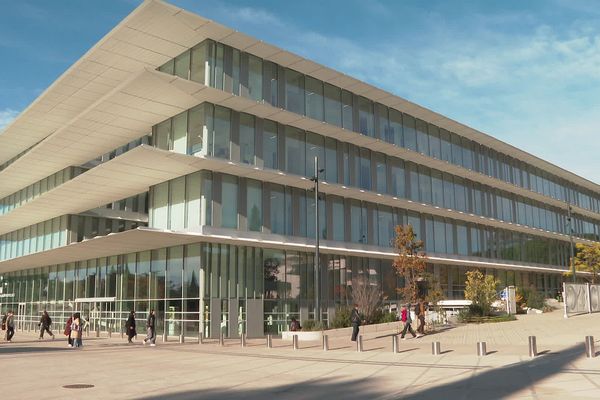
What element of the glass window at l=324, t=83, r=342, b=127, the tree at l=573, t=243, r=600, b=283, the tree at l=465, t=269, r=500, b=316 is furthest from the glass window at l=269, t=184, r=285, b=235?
the tree at l=573, t=243, r=600, b=283

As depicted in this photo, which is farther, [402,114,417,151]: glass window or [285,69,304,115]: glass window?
[402,114,417,151]: glass window

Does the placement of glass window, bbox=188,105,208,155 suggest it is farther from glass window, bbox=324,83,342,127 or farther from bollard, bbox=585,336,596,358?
bollard, bbox=585,336,596,358

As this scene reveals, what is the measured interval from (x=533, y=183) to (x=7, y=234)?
5368 centimetres

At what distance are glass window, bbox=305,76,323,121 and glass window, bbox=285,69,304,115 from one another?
0.55m

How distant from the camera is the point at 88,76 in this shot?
115ft

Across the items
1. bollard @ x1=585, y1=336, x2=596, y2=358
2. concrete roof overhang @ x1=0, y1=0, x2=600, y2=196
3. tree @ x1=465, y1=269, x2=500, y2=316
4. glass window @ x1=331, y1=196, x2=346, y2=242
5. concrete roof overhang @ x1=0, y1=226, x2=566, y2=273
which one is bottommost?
bollard @ x1=585, y1=336, x2=596, y2=358

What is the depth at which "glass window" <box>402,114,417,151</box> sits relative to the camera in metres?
45.9

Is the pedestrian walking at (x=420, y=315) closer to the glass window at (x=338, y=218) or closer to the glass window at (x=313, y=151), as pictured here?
the glass window at (x=338, y=218)

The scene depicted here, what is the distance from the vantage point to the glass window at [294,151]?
3653 centimetres

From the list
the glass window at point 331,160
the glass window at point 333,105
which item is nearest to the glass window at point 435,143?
the glass window at point 333,105

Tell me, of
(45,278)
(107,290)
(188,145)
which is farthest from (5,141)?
(188,145)

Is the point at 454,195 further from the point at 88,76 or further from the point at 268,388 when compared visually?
the point at 268,388

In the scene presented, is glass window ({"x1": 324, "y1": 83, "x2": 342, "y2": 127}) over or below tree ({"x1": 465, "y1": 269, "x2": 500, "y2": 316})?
over

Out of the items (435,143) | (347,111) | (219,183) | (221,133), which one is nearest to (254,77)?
(221,133)
